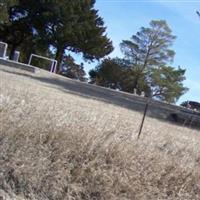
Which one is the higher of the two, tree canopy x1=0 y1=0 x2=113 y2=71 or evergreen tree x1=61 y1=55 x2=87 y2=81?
tree canopy x1=0 y1=0 x2=113 y2=71

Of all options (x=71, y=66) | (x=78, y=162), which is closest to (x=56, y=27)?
(x=71, y=66)

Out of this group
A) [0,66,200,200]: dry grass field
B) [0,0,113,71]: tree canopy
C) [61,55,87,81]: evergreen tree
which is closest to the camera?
[0,66,200,200]: dry grass field

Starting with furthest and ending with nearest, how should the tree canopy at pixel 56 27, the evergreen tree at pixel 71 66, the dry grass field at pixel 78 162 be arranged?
the evergreen tree at pixel 71 66 → the tree canopy at pixel 56 27 → the dry grass field at pixel 78 162

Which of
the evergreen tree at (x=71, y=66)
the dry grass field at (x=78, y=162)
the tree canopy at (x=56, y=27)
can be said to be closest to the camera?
the dry grass field at (x=78, y=162)

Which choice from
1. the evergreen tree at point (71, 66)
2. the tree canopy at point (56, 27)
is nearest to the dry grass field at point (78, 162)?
the tree canopy at point (56, 27)

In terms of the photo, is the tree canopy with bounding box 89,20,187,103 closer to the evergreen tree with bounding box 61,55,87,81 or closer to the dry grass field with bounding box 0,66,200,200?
the evergreen tree with bounding box 61,55,87,81

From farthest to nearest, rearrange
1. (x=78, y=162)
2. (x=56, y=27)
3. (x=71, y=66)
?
(x=71, y=66) < (x=56, y=27) < (x=78, y=162)

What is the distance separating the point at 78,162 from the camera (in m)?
6.55

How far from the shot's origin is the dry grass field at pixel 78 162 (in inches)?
241

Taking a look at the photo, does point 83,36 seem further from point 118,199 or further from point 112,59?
point 118,199

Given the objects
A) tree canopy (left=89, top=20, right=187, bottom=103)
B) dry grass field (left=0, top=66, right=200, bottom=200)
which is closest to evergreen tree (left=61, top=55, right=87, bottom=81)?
tree canopy (left=89, top=20, right=187, bottom=103)

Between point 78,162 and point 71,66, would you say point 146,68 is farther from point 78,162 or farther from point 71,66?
point 78,162

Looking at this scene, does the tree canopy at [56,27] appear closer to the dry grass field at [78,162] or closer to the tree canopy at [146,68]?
the tree canopy at [146,68]

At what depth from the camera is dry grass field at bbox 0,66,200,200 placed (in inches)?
241
